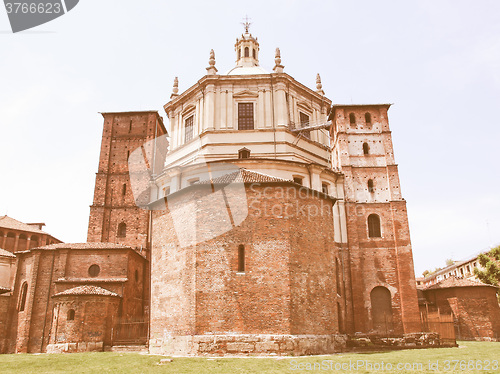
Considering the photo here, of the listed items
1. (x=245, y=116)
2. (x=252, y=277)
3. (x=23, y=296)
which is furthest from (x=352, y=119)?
(x=23, y=296)

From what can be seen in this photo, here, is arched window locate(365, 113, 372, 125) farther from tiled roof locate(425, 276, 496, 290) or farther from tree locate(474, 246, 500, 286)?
tree locate(474, 246, 500, 286)

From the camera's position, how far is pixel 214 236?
666 inches

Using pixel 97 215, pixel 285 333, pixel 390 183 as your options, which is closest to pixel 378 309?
pixel 390 183

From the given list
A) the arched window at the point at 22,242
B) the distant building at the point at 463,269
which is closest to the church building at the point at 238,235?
the arched window at the point at 22,242

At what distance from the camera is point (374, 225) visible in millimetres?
→ 26141

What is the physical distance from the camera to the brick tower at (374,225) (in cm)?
2404

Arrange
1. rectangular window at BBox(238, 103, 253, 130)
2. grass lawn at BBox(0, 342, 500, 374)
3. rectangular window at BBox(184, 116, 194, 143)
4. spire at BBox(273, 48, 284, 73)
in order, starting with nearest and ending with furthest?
grass lawn at BBox(0, 342, 500, 374) < rectangular window at BBox(238, 103, 253, 130) < spire at BBox(273, 48, 284, 73) < rectangular window at BBox(184, 116, 194, 143)

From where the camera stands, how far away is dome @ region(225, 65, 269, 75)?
2898cm

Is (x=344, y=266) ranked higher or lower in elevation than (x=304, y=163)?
lower

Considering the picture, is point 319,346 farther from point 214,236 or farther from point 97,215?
point 97,215

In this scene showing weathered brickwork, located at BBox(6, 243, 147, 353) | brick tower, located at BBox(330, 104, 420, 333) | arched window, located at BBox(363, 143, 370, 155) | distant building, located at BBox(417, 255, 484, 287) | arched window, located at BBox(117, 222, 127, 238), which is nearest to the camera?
weathered brickwork, located at BBox(6, 243, 147, 353)

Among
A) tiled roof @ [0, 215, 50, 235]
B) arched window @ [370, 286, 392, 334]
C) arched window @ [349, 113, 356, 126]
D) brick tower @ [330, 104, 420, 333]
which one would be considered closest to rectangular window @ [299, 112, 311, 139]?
brick tower @ [330, 104, 420, 333]

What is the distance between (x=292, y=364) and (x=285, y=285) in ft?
12.0

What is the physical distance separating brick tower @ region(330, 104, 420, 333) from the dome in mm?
5845
